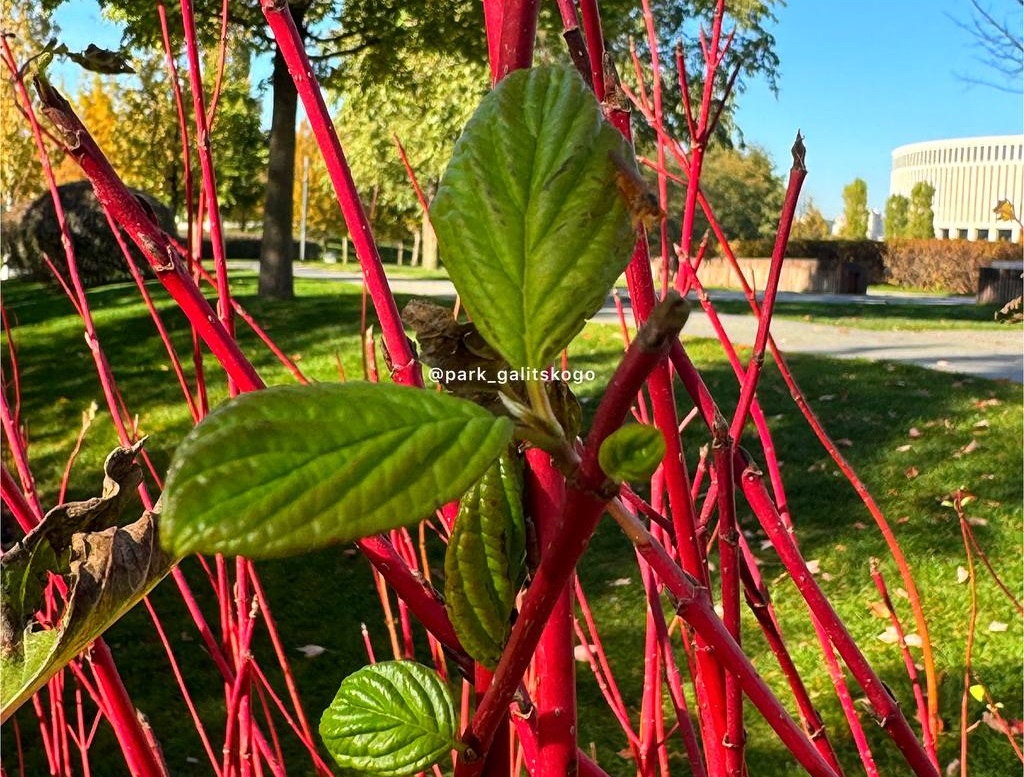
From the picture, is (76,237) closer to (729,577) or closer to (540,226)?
(729,577)

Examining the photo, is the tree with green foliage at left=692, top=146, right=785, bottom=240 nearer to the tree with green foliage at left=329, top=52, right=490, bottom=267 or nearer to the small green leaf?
the tree with green foliage at left=329, top=52, right=490, bottom=267

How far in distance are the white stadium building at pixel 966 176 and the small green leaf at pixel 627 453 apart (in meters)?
40.6

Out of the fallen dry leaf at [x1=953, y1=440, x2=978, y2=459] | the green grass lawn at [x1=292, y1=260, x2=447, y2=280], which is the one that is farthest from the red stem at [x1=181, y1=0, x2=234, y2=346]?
the green grass lawn at [x1=292, y1=260, x2=447, y2=280]

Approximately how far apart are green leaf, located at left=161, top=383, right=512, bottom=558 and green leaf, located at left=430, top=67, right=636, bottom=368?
0.03 metres

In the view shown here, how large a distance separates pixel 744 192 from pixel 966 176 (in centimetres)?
1714

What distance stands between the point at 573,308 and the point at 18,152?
16.0m

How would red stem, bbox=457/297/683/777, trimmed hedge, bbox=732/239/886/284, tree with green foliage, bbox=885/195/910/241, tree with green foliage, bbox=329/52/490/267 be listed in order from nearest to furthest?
red stem, bbox=457/297/683/777 < tree with green foliage, bbox=329/52/490/267 < trimmed hedge, bbox=732/239/886/284 < tree with green foliage, bbox=885/195/910/241

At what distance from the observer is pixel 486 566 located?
253mm

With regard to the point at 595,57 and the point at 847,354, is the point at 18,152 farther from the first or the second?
the point at 595,57

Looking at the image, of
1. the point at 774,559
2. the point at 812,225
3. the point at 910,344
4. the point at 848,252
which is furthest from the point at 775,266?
the point at 812,225

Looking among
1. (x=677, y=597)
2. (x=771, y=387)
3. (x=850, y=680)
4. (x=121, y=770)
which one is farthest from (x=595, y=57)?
(x=771, y=387)

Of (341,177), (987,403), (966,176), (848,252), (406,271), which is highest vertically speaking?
(966,176)

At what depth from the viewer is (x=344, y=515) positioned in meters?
0.16

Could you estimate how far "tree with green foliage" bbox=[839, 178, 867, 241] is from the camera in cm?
3114
